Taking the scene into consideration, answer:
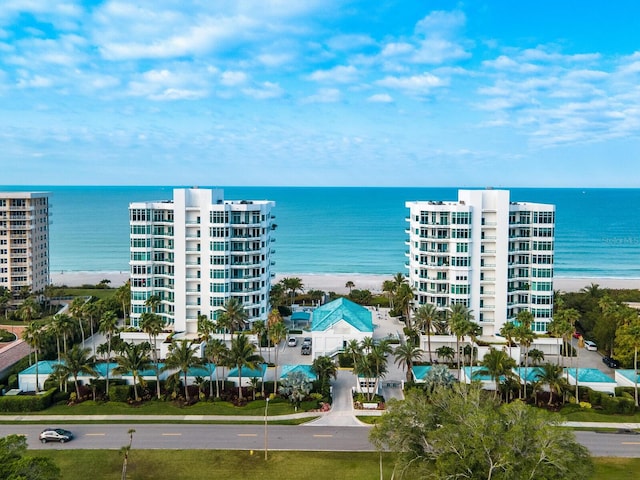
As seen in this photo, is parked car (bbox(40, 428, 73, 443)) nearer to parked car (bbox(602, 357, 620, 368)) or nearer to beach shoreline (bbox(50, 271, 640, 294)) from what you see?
parked car (bbox(602, 357, 620, 368))

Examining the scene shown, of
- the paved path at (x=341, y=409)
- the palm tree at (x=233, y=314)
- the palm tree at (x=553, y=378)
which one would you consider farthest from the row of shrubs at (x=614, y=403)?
the palm tree at (x=233, y=314)

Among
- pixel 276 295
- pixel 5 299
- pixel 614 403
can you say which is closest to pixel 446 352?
pixel 614 403

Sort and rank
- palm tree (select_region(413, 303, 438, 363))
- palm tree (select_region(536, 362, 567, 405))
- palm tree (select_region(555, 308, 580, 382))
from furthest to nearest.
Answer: palm tree (select_region(413, 303, 438, 363)) → palm tree (select_region(555, 308, 580, 382)) → palm tree (select_region(536, 362, 567, 405))

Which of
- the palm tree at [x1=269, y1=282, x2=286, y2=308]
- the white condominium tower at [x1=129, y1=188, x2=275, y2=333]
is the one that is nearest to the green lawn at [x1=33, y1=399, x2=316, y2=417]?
the white condominium tower at [x1=129, y1=188, x2=275, y2=333]

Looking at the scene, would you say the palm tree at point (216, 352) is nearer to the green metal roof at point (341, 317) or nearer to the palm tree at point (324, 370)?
the palm tree at point (324, 370)

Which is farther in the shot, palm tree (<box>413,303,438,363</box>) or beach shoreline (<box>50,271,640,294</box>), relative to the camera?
beach shoreline (<box>50,271,640,294</box>)

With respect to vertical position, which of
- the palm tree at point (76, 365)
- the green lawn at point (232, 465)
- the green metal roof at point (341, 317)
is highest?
the green metal roof at point (341, 317)


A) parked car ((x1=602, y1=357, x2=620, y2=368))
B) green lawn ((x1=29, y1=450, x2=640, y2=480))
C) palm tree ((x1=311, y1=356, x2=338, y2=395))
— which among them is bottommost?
green lawn ((x1=29, y1=450, x2=640, y2=480))
